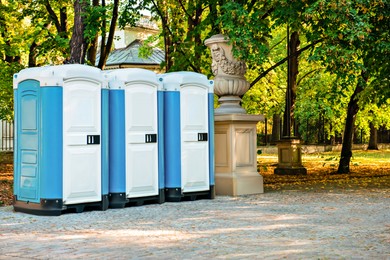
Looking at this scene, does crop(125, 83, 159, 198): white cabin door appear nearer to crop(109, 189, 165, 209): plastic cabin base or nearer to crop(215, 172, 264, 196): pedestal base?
crop(109, 189, 165, 209): plastic cabin base

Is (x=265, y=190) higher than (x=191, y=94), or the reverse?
(x=191, y=94)

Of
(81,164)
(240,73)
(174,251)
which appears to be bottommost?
(174,251)

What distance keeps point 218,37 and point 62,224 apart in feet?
18.1

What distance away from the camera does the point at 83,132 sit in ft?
33.5

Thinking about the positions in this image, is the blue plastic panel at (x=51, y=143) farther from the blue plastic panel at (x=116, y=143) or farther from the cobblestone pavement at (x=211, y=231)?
the blue plastic panel at (x=116, y=143)

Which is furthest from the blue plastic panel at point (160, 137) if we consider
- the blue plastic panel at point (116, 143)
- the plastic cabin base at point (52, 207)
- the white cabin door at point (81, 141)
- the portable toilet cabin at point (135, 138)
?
the white cabin door at point (81, 141)

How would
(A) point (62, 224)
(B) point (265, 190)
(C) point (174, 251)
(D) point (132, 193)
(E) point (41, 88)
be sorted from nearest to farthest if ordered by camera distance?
(C) point (174, 251) → (A) point (62, 224) → (E) point (41, 88) → (D) point (132, 193) → (B) point (265, 190)

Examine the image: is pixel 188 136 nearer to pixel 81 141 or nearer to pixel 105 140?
pixel 105 140

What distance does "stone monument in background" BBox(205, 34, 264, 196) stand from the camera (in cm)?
1277

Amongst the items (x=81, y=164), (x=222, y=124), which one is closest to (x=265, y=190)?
(x=222, y=124)

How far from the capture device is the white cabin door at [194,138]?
11.8 meters

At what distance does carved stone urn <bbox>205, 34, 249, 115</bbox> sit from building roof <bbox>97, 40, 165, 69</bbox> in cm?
3048

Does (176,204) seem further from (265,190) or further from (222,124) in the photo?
(265,190)

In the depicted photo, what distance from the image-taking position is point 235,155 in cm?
1283
